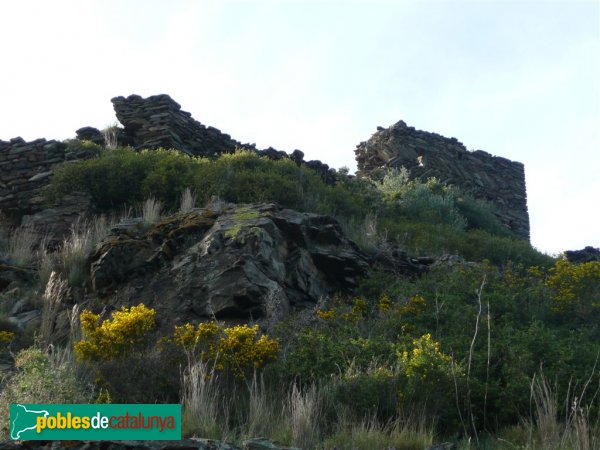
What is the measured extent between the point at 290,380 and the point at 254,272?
2155 mm

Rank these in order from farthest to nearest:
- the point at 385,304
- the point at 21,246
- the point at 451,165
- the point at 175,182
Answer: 1. the point at 451,165
2. the point at 175,182
3. the point at 21,246
4. the point at 385,304

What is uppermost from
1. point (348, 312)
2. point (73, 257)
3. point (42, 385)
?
point (73, 257)

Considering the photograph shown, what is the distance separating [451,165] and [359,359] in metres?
15.5

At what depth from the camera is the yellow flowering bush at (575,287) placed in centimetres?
1022

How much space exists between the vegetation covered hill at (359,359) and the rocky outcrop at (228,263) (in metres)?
0.28

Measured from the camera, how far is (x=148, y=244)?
34.3 ft

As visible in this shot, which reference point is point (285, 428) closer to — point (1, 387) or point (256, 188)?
point (1, 387)

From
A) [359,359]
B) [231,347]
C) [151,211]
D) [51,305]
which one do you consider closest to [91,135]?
[151,211]

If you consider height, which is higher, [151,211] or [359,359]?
[151,211]

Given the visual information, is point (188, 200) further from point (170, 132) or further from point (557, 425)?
point (557, 425)

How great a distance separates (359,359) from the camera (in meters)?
7.50

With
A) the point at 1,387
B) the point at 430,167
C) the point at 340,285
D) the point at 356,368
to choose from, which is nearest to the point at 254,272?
the point at 340,285

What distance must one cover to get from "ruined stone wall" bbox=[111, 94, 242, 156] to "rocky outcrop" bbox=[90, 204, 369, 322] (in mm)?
6614

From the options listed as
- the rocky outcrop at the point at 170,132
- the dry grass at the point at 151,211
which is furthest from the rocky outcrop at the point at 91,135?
the dry grass at the point at 151,211
